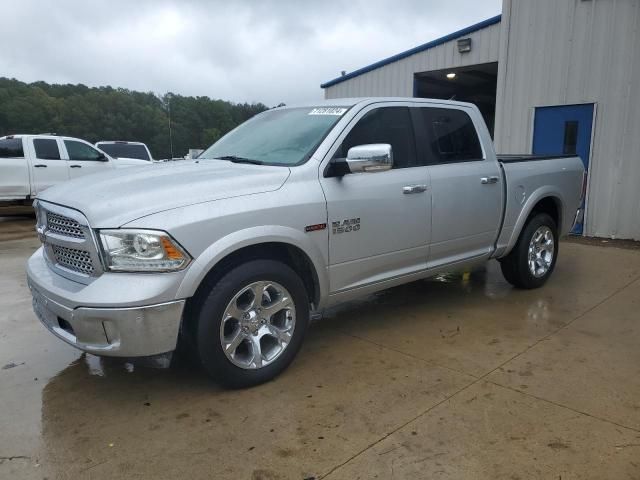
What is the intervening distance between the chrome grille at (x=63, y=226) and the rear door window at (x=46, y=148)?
10.5m

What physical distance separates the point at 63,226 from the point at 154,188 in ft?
2.08

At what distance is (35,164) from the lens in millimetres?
12297

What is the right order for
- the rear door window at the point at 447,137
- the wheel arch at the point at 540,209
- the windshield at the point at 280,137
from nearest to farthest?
the windshield at the point at 280,137, the rear door window at the point at 447,137, the wheel arch at the point at 540,209

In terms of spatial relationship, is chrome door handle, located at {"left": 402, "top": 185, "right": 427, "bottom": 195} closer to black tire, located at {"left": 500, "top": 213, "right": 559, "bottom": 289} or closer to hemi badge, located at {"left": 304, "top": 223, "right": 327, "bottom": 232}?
hemi badge, located at {"left": 304, "top": 223, "right": 327, "bottom": 232}

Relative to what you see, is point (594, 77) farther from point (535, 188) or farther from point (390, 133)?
point (390, 133)

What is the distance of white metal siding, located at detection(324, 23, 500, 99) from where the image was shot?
10664mm

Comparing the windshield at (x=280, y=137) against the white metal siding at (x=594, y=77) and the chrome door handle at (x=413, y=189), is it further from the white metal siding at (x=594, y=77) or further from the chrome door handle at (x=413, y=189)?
the white metal siding at (x=594, y=77)

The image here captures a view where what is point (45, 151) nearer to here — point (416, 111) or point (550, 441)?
point (416, 111)

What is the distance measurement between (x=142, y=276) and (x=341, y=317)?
2.32m

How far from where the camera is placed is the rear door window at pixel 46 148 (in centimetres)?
1249

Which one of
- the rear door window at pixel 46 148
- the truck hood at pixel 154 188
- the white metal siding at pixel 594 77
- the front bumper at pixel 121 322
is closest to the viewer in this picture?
the front bumper at pixel 121 322

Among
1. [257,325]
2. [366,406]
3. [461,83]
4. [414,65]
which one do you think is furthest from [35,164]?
[461,83]

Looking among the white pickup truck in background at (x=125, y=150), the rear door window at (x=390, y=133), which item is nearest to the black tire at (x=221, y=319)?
the rear door window at (x=390, y=133)

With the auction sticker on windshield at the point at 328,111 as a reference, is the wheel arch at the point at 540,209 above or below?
below
